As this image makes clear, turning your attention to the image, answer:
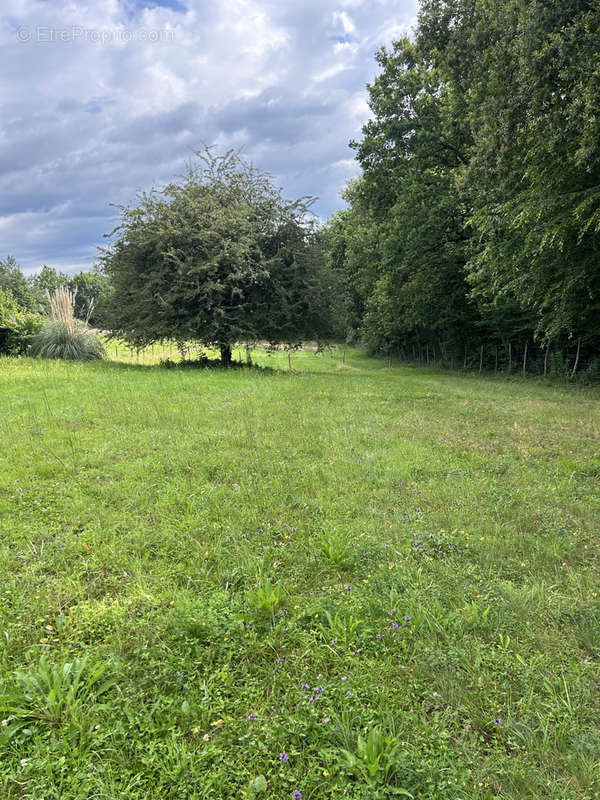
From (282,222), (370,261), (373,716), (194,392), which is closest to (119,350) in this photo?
(282,222)

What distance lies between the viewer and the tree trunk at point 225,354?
17.6 metres

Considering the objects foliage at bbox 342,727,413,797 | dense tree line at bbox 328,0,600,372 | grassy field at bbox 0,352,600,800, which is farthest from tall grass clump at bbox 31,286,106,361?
foliage at bbox 342,727,413,797

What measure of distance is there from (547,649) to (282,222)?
721 inches

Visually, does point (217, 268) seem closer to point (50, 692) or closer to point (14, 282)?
point (50, 692)

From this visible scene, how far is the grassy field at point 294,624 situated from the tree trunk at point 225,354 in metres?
12.5

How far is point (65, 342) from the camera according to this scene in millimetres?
15664

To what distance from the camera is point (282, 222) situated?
1788 centimetres

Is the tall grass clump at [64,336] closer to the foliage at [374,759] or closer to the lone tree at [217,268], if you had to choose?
the lone tree at [217,268]

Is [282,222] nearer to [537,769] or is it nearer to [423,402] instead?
[423,402]

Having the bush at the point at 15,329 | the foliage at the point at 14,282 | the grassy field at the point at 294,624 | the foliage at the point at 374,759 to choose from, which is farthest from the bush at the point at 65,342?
the foliage at the point at 14,282

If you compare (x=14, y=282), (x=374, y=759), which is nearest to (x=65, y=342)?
(x=374, y=759)

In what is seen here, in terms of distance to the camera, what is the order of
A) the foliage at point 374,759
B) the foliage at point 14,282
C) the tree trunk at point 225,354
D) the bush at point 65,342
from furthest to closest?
1. the foliage at point 14,282
2. the tree trunk at point 225,354
3. the bush at point 65,342
4. the foliage at point 374,759

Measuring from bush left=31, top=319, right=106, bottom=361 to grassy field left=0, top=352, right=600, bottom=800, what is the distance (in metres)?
11.6

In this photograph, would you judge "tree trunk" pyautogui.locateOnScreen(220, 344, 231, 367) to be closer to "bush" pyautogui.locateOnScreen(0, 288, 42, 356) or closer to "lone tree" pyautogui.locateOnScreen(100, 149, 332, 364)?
"lone tree" pyautogui.locateOnScreen(100, 149, 332, 364)
